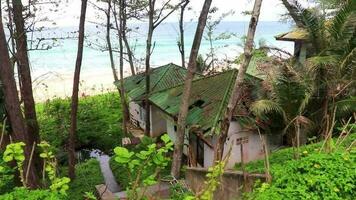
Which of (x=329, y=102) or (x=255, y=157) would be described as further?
(x=255, y=157)

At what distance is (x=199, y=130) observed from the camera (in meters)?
13.0

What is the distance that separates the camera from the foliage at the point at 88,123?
18.9 meters

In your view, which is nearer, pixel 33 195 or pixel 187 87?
pixel 33 195

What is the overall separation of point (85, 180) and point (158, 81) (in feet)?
24.3

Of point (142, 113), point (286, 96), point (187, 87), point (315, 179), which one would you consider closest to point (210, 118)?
point (187, 87)

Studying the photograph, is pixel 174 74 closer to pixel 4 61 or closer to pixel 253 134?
pixel 253 134

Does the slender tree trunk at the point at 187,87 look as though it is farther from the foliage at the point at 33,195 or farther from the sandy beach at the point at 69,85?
the sandy beach at the point at 69,85

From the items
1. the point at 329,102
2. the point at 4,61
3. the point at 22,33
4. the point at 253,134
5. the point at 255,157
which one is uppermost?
the point at 22,33

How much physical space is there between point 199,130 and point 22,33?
6.66 m

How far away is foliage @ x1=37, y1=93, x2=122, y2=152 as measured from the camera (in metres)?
18.9

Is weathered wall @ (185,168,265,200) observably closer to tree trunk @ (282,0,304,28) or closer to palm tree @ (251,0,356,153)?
palm tree @ (251,0,356,153)

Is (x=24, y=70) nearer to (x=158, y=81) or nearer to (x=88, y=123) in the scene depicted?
(x=158, y=81)

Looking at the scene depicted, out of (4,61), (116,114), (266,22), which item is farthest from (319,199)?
(266,22)

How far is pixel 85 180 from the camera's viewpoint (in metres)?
13.7
